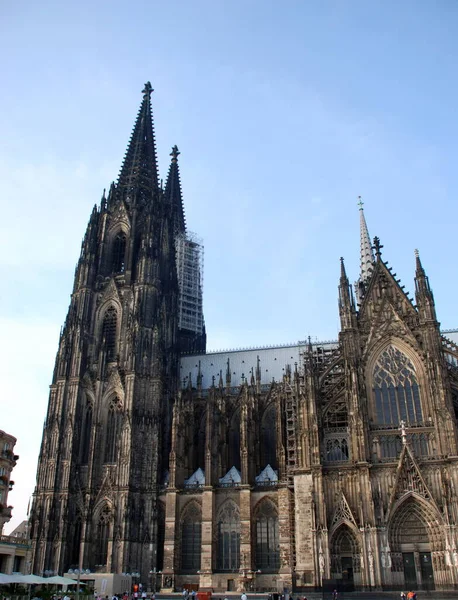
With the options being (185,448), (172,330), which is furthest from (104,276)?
(185,448)

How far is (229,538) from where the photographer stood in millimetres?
51062

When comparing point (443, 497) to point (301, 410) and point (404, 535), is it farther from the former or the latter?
point (301, 410)

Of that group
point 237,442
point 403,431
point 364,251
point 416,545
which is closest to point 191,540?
point 237,442

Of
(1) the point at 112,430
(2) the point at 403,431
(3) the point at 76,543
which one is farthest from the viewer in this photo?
(1) the point at 112,430

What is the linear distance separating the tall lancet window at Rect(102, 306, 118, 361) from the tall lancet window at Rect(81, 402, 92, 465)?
5.32 meters

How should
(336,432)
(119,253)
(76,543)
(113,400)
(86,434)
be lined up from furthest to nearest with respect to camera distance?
(119,253), (113,400), (86,434), (76,543), (336,432)

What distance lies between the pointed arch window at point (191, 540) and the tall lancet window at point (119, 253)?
2520 centimetres

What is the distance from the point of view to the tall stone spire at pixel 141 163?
68.3 metres

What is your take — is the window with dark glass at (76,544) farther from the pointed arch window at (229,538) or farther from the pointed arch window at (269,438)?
the pointed arch window at (269,438)

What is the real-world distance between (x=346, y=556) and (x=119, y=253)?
3771cm

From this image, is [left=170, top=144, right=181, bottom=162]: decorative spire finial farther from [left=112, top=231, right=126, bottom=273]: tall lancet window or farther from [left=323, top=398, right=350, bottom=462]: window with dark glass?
[left=323, top=398, right=350, bottom=462]: window with dark glass

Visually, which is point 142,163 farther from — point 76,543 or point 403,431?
point 403,431

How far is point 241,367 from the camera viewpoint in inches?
2569

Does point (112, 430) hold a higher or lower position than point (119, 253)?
lower
